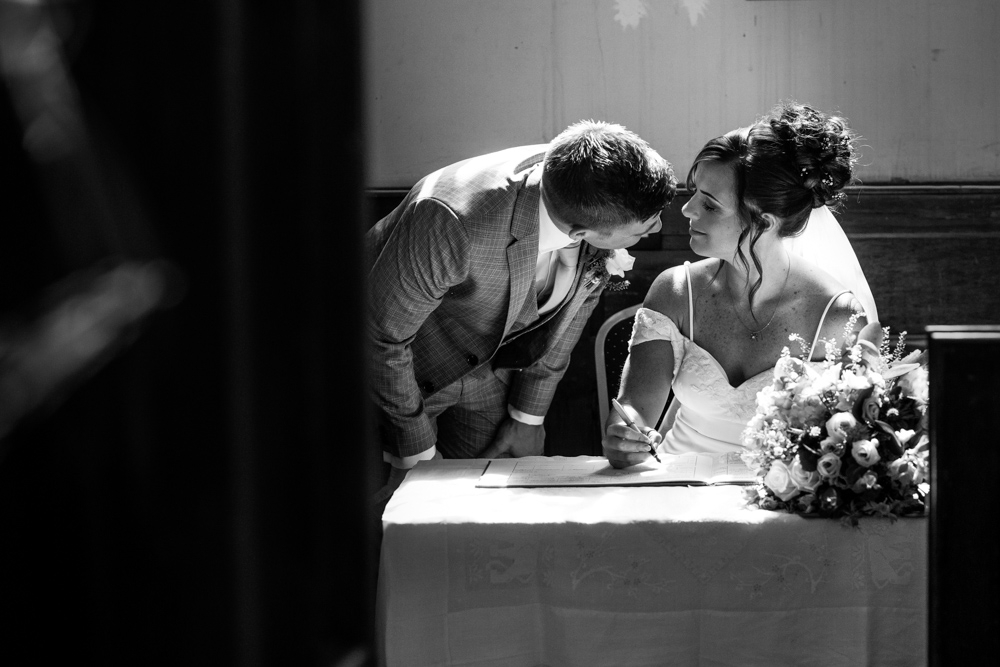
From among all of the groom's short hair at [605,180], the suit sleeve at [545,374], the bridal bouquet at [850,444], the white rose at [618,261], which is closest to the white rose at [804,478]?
the bridal bouquet at [850,444]

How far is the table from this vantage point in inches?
68.9

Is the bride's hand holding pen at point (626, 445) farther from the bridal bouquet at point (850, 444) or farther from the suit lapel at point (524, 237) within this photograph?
the suit lapel at point (524, 237)

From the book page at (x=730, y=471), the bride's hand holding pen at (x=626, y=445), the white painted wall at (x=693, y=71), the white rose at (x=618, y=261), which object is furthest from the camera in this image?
the white painted wall at (x=693, y=71)

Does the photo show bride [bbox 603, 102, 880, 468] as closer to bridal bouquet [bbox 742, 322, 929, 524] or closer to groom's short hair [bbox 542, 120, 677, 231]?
groom's short hair [bbox 542, 120, 677, 231]

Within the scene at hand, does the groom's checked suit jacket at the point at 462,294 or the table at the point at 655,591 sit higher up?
the groom's checked suit jacket at the point at 462,294

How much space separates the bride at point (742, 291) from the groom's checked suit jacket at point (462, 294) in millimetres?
266

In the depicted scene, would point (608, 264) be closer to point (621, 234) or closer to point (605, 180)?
point (621, 234)

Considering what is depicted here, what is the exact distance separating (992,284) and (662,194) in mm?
2206

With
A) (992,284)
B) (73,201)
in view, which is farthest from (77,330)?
(992,284)

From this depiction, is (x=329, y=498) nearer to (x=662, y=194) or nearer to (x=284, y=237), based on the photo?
(x=284, y=237)

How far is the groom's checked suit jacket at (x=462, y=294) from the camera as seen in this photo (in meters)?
2.46

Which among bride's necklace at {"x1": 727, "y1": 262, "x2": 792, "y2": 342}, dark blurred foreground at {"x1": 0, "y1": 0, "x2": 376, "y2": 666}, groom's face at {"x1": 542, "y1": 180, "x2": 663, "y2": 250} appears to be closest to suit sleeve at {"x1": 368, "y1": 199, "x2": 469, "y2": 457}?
groom's face at {"x1": 542, "y1": 180, "x2": 663, "y2": 250}

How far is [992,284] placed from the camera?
12.9ft

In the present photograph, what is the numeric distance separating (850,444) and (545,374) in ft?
3.70
